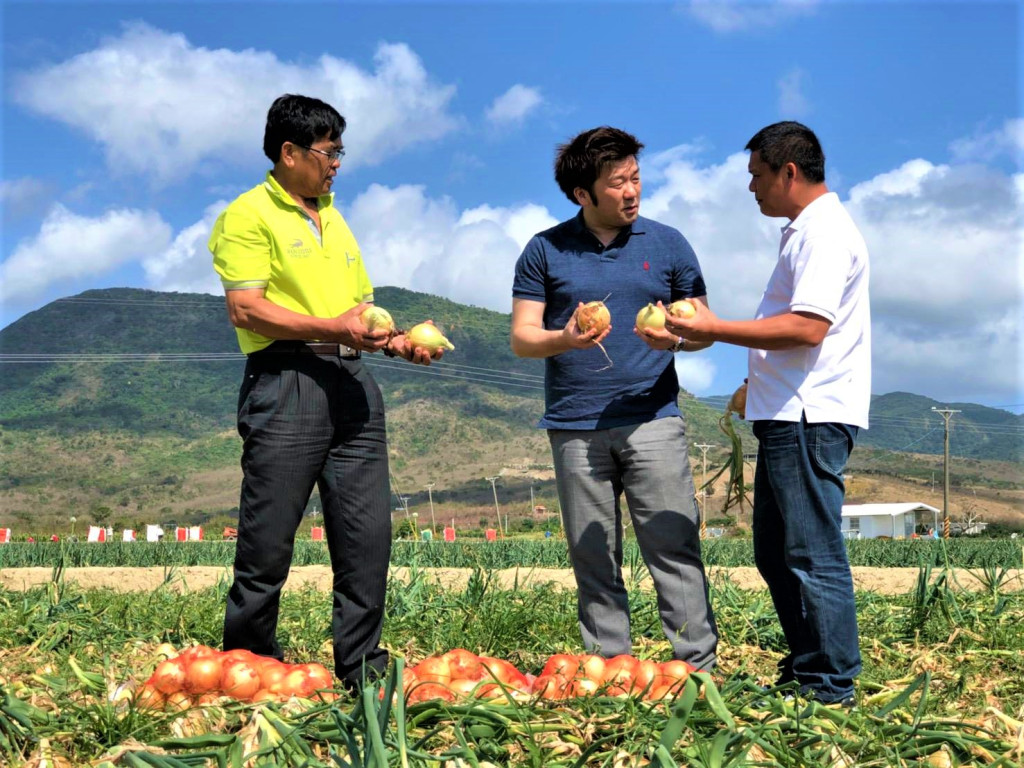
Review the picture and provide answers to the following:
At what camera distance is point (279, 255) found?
361 cm

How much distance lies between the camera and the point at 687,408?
483 feet

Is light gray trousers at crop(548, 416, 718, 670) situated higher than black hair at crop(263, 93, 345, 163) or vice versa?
black hair at crop(263, 93, 345, 163)

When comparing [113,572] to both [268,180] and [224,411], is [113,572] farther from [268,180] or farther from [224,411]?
[224,411]

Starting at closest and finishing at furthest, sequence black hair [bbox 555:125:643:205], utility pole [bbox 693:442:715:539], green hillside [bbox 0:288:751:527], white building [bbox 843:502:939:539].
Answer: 1. black hair [bbox 555:125:643:205]
2. utility pole [bbox 693:442:715:539]
3. white building [bbox 843:502:939:539]
4. green hillside [bbox 0:288:751:527]

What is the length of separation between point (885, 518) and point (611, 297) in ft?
260

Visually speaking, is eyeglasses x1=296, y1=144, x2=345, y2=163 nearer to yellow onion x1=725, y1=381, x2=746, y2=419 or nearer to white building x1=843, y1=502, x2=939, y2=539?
yellow onion x1=725, y1=381, x2=746, y2=419

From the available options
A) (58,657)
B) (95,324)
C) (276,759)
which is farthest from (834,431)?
(95,324)

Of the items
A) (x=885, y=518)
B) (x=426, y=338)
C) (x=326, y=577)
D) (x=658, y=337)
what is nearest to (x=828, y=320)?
(x=658, y=337)

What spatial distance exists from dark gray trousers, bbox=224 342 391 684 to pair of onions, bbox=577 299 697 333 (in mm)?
804

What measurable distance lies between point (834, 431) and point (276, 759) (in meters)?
1.96

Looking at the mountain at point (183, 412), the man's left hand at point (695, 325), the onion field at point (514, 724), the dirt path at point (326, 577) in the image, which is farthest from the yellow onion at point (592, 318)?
the mountain at point (183, 412)

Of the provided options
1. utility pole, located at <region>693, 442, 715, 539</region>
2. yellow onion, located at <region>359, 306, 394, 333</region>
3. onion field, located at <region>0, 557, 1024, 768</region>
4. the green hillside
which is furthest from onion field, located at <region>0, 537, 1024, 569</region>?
the green hillside

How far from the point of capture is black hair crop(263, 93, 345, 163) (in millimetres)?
3609

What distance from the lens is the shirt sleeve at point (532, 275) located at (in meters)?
4.02
